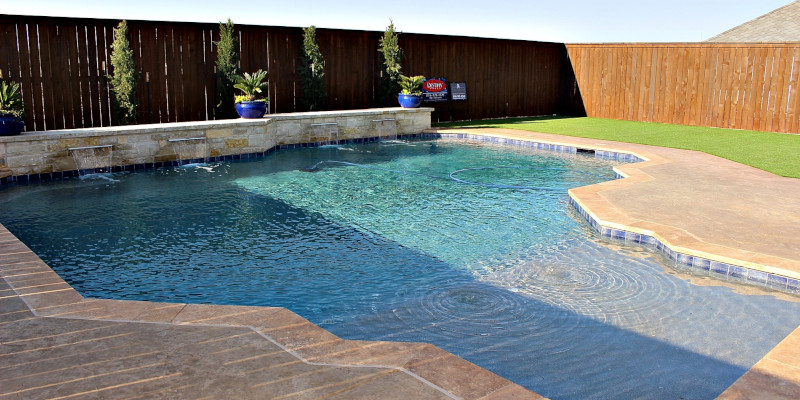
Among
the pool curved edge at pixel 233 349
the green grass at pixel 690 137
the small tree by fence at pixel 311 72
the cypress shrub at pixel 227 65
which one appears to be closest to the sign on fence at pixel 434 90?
the green grass at pixel 690 137

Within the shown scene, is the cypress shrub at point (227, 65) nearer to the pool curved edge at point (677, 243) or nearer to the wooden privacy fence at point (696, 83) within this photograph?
the pool curved edge at point (677, 243)

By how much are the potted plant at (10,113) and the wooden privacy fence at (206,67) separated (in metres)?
1.71

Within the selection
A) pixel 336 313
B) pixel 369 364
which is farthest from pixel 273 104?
pixel 369 364

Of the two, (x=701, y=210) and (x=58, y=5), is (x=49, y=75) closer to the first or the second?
(x=58, y=5)

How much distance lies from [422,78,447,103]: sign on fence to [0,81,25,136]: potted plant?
9.18 meters

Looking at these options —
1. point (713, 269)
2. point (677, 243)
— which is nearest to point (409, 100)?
point (677, 243)

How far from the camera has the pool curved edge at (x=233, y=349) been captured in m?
2.84

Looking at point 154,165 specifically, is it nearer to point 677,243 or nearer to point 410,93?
point 410,93

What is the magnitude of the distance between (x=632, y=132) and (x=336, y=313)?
11545 mm

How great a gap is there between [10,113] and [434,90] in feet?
31.9

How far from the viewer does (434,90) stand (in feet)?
53.2

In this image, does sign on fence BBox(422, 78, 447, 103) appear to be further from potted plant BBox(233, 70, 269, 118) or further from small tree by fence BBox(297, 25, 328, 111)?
potted plant BBox(233, 70, 269, 118)

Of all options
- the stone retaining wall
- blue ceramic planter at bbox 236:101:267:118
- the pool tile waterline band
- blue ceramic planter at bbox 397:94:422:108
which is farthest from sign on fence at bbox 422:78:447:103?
blue ceramic planter at bbox 236:101:267:118

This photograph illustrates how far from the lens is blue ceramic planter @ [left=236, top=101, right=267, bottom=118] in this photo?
37.7ft
